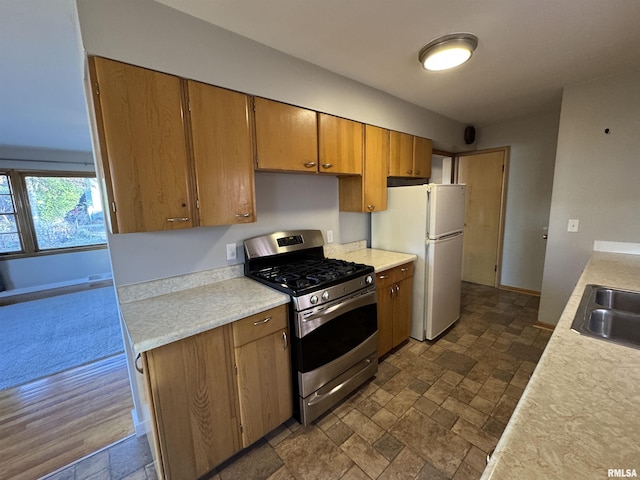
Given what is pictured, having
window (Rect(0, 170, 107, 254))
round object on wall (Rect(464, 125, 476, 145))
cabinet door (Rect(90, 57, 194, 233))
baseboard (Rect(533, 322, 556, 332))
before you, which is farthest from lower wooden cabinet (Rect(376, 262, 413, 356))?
window (Rect(0, 170, 107, 254))

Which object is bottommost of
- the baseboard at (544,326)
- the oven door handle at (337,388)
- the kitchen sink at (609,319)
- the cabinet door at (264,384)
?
the baseboard at (544,326)

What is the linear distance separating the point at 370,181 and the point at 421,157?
1.01 metres

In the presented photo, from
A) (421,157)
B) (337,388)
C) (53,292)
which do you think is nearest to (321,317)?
(337,388)

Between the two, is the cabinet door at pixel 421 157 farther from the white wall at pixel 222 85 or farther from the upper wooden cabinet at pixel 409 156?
the white wall at pixel 222 85

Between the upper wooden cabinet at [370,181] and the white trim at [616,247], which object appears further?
the upper wooden cabinet at [370,181]

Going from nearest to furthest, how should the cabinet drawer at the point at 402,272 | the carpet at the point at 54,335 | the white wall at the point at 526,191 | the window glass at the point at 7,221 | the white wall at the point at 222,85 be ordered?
1. the white wall at the point at 222,85
2. the cabinet drawer at the point at 402,272
3. the carpet at the point at 54,335
4. the white wall at the point at 526,191
5. the window glass at the point at 7,221

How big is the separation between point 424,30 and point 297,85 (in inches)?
34.3

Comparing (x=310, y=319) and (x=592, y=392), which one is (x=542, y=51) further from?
(x=310, y=319)

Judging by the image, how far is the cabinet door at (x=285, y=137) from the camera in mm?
1797

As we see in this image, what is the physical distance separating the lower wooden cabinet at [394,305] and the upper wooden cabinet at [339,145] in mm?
949

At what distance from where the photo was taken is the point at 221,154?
1.63 meters

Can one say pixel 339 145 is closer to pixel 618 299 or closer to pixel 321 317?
pixel 321 317

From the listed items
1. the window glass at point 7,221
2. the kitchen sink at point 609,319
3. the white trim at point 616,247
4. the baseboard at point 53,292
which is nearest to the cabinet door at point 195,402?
the kitchen sink at point 609,319

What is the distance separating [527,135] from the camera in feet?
11.9
